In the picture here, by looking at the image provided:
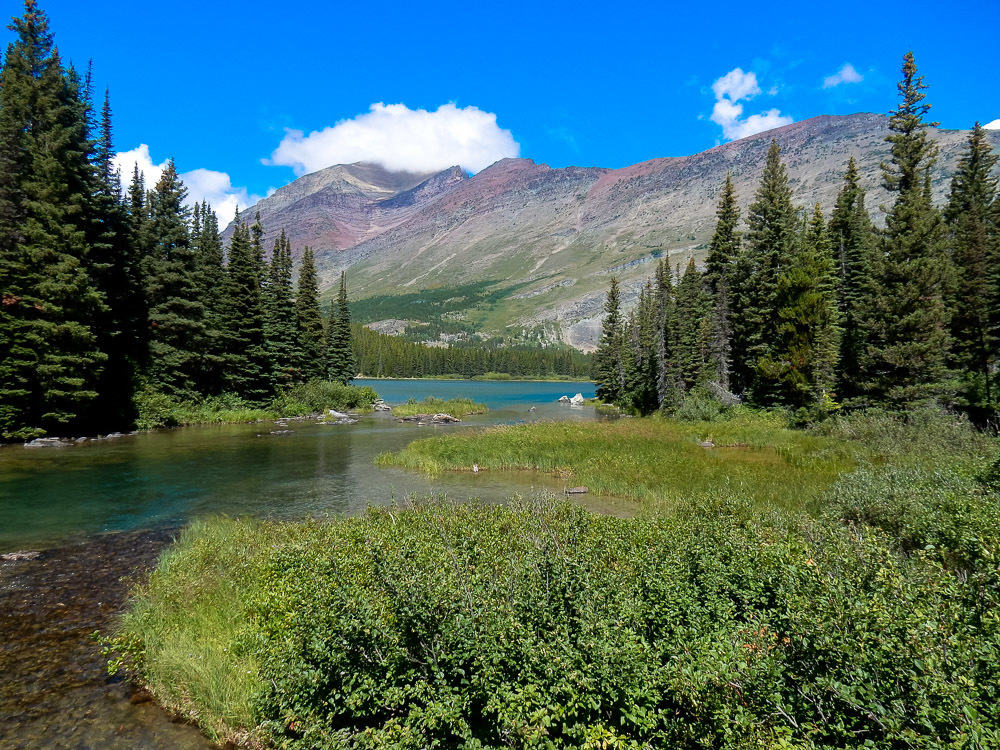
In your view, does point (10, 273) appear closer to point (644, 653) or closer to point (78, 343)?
point (78, 343)

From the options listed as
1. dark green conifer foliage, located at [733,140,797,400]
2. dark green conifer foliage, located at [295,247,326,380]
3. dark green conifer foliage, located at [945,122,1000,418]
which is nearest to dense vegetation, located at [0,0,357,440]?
dark green conifer foliage, located at [295,247,326,380]

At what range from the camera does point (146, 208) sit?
54.5m

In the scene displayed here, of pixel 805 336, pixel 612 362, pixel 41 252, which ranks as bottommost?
pixel 612 362

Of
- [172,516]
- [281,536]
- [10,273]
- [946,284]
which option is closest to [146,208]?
[10,273]

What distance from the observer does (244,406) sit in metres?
54.8

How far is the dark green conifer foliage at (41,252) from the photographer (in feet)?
107

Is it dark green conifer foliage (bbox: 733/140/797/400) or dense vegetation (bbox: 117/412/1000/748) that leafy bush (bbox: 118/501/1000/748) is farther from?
dark green conifer foliage (bbox: 733/140/797/400)

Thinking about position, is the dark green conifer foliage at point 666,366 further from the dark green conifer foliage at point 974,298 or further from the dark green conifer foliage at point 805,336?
the dark green conifer foliage at point 974,298

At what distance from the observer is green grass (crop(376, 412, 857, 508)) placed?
2024cm

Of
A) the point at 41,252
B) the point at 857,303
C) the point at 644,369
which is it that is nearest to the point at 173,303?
the point at 41,252

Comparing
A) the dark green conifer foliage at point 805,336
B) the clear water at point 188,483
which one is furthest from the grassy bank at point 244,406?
the dark green conifer foliage at point 805,336

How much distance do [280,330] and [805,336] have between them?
55808 millimetres

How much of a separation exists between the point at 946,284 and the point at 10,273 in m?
61.7

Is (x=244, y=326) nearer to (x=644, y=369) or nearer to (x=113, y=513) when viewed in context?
(x=113, y=513)
